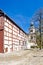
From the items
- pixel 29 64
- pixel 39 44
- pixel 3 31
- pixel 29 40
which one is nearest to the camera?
pixel 29 64

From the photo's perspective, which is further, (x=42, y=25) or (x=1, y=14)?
(x=42, y=25)

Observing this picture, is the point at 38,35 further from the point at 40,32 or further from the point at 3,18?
the point at 3,18

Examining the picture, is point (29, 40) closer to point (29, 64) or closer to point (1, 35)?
point (1, 35)

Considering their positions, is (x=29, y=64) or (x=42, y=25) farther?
(x=42, y=25)

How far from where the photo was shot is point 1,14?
86.6 feet

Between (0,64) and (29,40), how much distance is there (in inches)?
1735

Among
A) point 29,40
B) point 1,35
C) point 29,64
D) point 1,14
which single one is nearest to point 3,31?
point 1,35

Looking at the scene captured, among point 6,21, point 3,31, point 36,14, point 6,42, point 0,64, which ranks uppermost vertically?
point 36,14

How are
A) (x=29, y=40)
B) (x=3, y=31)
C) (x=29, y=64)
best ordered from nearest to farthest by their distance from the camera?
(x=29, y=64) < (x=3, y=31) < (x=29, y=40)

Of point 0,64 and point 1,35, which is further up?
point 1,35

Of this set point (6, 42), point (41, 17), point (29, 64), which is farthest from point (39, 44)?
point (29, 64)

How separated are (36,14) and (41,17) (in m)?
1.31

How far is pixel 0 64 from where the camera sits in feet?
45.1

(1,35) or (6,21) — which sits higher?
(6,21)
